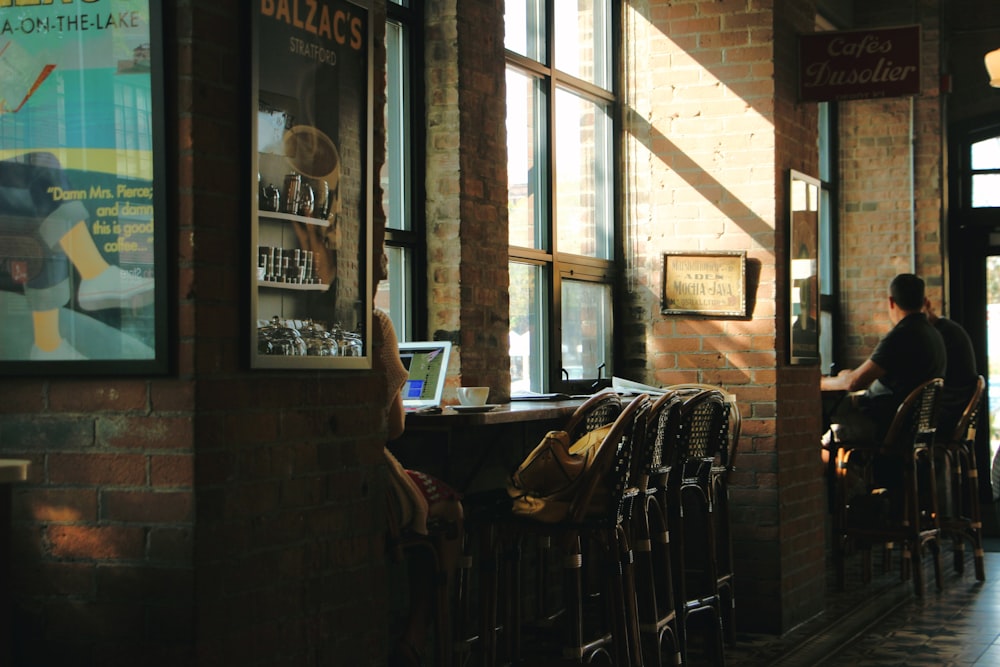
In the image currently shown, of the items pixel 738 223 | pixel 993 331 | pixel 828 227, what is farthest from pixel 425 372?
pixel 993 331

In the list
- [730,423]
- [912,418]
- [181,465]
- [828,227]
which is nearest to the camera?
[181,465]

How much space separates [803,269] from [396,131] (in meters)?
2.31

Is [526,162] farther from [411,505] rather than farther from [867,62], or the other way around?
[411,505]

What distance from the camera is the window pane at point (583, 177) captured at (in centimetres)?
559

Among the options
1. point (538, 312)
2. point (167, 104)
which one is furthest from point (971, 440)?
point (167, 104)

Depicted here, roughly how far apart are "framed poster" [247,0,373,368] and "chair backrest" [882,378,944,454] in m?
4.11

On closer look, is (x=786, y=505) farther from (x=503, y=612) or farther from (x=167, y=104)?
(x=167, y=104)

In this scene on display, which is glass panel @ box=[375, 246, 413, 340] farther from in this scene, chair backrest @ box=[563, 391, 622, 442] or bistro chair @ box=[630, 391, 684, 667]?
bistro chair @ box=[630, 391, 684, 667]

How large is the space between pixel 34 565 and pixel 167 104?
1.01m

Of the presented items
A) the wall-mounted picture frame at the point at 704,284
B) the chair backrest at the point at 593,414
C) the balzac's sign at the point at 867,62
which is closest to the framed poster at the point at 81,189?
the chair backrest at the point at 593,414

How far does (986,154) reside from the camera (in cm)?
924

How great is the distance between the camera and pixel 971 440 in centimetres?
799

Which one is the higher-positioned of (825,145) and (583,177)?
(825,145)

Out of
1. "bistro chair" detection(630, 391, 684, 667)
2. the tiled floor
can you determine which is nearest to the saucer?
"bistro chair" detection(630, 391, 684, 667)
